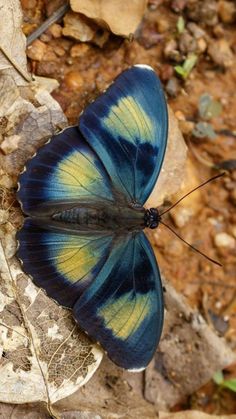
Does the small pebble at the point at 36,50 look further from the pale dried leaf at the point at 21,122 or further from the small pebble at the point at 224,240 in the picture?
the small pebble at the point at 224,240

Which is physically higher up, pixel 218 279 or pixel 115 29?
pixel 115 29

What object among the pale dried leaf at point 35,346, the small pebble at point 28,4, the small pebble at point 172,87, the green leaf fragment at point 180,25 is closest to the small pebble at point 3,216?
the pale dried leaf at point 35,346


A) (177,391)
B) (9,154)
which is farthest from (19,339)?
(177,391)

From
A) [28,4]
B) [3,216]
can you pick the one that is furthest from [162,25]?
[3,216]

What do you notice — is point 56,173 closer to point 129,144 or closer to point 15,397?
point 129,144

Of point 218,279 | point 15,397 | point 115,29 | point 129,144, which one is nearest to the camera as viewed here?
point 15,397

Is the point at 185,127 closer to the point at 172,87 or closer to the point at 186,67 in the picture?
the point at 172,87
